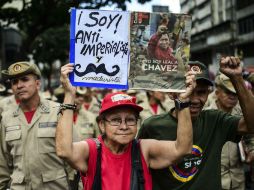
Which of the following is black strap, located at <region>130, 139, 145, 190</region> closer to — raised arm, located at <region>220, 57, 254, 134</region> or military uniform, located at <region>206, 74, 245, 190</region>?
raised arm, located at <region>220, 57, 254, 134</region>

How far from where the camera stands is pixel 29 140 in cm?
447

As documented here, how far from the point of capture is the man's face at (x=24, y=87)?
4.62 metres

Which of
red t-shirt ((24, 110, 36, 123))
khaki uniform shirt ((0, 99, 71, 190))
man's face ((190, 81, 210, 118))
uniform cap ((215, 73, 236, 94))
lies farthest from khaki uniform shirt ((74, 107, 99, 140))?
man's face ((190, 81, 210, 118))

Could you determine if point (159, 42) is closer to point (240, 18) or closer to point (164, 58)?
point (164, 58)

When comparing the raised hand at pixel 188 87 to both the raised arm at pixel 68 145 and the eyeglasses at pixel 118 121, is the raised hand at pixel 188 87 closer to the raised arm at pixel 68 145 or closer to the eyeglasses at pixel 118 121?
the eyeglasses at pixel 118 121

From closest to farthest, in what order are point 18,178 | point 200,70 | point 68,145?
point 68,145
point 200,70
point 18,178

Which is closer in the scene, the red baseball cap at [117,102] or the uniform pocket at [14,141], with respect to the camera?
the red baseball cap at [117,102]

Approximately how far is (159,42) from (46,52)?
3506cm

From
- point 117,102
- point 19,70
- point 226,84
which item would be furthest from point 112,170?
point 226,84

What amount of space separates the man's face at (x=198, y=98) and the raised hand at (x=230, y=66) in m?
0.42

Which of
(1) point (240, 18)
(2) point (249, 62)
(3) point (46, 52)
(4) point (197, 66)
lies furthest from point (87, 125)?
(1) point (240, 18)

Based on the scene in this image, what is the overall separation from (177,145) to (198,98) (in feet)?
2.17

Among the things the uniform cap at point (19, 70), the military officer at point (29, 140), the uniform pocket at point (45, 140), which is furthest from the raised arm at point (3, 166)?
the uniform cap at point (19, 70)

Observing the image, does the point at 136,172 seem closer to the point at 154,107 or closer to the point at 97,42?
the point at 97,42
